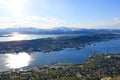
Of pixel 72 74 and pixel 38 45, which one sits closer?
pixel 72 74

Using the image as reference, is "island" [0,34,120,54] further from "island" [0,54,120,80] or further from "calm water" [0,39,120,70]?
"island" [0,54,120,80]

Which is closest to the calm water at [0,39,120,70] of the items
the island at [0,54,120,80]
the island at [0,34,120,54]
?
the island at [0,54,120,80]

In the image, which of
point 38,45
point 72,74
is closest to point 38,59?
point 72,74

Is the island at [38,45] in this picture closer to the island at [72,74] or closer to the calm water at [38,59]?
the calm water at [38,59]

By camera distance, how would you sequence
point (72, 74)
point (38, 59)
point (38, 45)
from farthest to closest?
1. point (38, 45)
2. point (38, 59)
3. point (72, 74)

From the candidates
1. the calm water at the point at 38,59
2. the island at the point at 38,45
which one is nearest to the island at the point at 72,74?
the calm water at the point at 38,59

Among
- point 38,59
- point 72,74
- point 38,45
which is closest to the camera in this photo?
point 72,74

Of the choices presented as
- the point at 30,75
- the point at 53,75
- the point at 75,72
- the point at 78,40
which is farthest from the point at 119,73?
the point at 78,40

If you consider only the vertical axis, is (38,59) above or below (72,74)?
below

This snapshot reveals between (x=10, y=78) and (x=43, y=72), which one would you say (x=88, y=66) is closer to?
(x=43, y=72)

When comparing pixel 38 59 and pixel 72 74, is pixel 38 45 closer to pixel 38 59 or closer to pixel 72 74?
pixel 38 59

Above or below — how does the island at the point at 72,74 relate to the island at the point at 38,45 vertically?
above

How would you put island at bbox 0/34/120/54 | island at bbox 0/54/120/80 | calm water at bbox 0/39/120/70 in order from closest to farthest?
island at bbox 0/54/120/80 → calm water at bbox 0/39/120/70 → island at bbox 0/34/120/54
